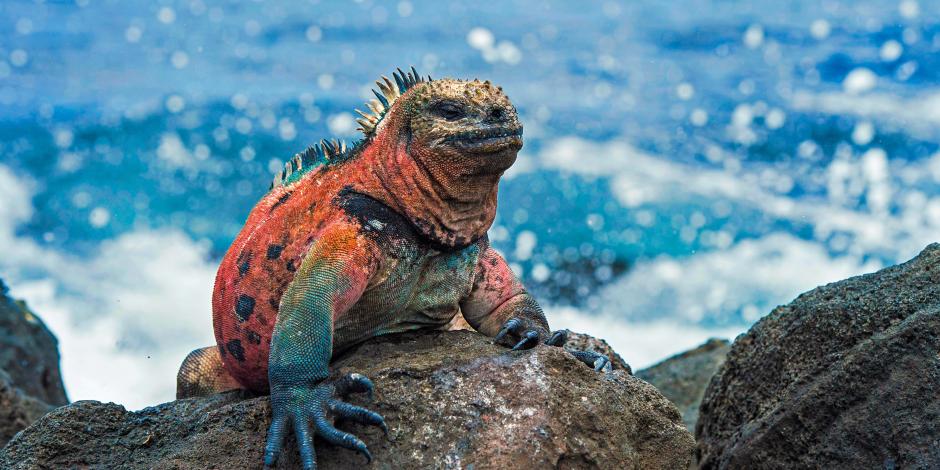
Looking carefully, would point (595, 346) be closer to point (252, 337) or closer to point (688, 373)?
point (252, 337)

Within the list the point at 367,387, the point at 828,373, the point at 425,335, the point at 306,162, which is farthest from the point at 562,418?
the point at 306,162

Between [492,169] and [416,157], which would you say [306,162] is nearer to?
[416,157]

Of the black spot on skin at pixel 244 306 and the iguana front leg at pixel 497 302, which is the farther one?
the iguana front leg at pixel 497 302

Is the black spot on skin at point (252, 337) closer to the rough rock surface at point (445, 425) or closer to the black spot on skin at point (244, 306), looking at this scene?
the black spot on skin at point (244, 306)

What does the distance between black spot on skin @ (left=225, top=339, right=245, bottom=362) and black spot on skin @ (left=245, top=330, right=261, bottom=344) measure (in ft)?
0.31

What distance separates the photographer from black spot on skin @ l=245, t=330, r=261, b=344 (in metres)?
5.39

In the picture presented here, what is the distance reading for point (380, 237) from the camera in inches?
202

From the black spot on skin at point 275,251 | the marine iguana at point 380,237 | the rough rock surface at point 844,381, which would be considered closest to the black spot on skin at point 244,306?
the marine iguana at point 380,237

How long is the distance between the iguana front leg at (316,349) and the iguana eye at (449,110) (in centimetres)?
80

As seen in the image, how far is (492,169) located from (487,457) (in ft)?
5.47

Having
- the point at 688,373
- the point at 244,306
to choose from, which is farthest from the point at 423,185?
the point at 688,373

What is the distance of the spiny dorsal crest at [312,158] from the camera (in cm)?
570

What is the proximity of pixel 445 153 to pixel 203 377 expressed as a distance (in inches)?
92.7

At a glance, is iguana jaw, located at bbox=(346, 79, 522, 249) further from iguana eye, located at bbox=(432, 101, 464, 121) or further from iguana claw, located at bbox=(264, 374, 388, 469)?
iguana claw, located at bbox=(264, 374, 388, 469)
